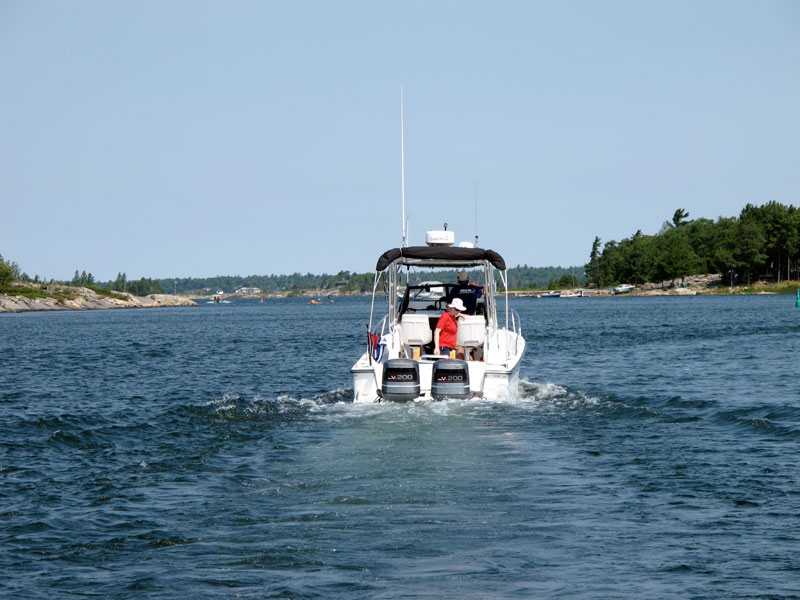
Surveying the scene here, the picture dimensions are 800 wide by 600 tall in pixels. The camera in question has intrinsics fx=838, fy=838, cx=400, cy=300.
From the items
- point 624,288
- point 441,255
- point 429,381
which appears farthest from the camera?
point 624,288

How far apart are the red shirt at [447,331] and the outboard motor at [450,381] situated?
58.0 inches

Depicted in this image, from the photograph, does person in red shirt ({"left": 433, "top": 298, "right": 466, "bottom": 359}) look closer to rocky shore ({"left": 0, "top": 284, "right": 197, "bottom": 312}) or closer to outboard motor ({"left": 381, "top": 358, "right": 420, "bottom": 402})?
outboard motor ({"left": 381, "top": 358, "right": 420, "bottom": 402})

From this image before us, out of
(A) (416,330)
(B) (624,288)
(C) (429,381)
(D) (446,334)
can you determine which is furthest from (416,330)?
(B) (624,288)

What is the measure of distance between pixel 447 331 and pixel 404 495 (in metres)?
7.56

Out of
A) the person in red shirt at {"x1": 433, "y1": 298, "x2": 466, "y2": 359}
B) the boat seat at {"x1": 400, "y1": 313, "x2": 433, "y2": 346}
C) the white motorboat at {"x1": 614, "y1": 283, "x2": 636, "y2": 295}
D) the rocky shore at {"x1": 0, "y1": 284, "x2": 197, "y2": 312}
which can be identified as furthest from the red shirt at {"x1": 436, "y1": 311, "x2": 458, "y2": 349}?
the white motorboat at {"x1": 614, "y1": 283, "x2": 636, "y2": 295}

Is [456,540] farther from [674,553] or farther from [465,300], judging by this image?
[465,300]

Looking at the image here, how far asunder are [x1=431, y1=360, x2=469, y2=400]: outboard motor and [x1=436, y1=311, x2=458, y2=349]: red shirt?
1.47m

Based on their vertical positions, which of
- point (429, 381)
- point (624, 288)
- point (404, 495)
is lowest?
point (404, 495)

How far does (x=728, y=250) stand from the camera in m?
156

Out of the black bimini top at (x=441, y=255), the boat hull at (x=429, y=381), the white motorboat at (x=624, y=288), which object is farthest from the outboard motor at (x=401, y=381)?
the white motorboat at (x=624, y=288)

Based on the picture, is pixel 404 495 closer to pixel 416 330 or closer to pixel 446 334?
pixel 446 334

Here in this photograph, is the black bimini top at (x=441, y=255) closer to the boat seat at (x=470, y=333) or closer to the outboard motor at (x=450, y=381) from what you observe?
the boat seat at (x=470, y=333)

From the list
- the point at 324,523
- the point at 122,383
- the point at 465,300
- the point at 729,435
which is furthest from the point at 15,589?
the point at 122,383

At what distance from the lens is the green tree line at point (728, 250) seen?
147000 millimetres
